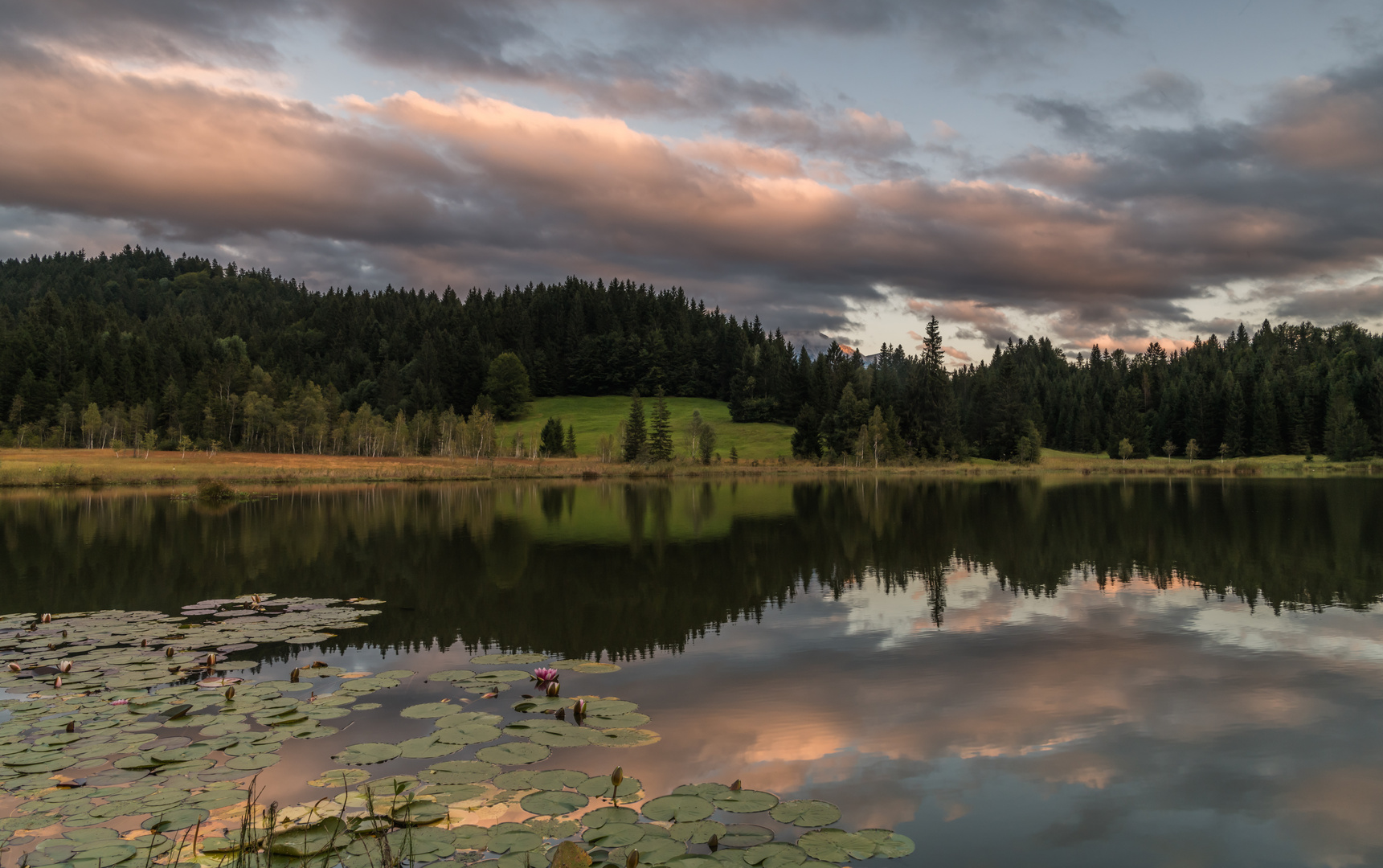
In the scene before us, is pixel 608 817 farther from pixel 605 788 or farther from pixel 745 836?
pixel 745 836

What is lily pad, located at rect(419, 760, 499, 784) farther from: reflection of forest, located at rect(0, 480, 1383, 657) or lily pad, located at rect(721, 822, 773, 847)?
reflection of forest, located at rect(0, 480, 1383, 657)

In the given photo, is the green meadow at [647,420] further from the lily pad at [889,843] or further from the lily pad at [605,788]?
the lily pad at [889,843]

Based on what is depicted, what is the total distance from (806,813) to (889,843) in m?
1.00

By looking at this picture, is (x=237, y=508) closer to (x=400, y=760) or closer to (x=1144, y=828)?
(x=400, y=760)

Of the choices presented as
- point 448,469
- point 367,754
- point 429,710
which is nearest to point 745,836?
point 367,754

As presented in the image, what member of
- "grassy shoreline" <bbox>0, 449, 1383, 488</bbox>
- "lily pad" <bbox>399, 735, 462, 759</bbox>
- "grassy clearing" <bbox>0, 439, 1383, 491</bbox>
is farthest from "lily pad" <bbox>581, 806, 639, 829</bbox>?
"grassy shoreline" <bbox>0, 449, 1383, 488</bbox>

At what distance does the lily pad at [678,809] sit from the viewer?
901 cm

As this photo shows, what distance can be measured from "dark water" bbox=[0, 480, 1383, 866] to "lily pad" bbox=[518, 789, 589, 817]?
1124mm

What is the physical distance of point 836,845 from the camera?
848 centimetres

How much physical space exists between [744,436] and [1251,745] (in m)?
131

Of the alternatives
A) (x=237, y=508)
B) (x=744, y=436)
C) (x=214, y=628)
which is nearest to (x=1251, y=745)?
(x=214, y=628)

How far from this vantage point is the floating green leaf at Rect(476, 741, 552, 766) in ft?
35.2

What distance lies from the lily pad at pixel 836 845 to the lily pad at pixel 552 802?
255cm

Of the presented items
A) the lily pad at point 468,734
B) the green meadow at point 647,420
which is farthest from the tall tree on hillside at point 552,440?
the lily pad at point 468,734
